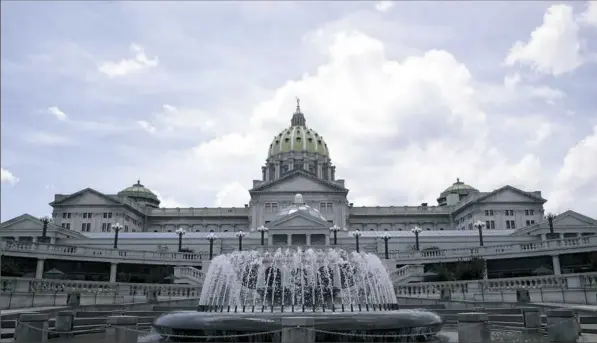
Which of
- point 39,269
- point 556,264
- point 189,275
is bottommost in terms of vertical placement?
point 189,275

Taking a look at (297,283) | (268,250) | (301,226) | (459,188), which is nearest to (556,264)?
(268,250)

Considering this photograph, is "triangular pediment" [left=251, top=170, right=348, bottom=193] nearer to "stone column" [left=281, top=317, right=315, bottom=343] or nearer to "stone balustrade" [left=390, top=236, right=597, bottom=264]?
"stone balustrade" [left=390, top=236, right=597, bottom=264]

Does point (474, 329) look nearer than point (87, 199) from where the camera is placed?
Yes

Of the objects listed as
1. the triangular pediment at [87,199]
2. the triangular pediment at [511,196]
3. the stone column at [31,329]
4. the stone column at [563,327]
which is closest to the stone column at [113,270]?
the stone column at [31,329]

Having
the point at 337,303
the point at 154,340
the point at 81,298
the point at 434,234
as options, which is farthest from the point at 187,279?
the point at 434,234

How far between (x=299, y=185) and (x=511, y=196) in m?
41.8

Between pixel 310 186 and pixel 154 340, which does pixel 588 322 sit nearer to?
pixel 154 340

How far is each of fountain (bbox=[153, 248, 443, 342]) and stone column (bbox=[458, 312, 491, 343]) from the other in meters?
1.01

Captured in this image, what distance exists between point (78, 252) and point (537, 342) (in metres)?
46.6

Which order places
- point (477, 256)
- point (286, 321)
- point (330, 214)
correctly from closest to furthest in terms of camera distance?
point (286, 321) → point (477, 256) → point (330, 214)

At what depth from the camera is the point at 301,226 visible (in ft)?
251

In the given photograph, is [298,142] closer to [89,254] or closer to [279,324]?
[89,254]

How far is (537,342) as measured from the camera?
15.3 meters

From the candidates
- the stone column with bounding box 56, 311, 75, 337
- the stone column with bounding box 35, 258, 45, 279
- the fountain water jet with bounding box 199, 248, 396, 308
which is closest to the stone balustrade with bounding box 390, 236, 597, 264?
the fountain water jet with bounding box 199, 248, 396, 308
